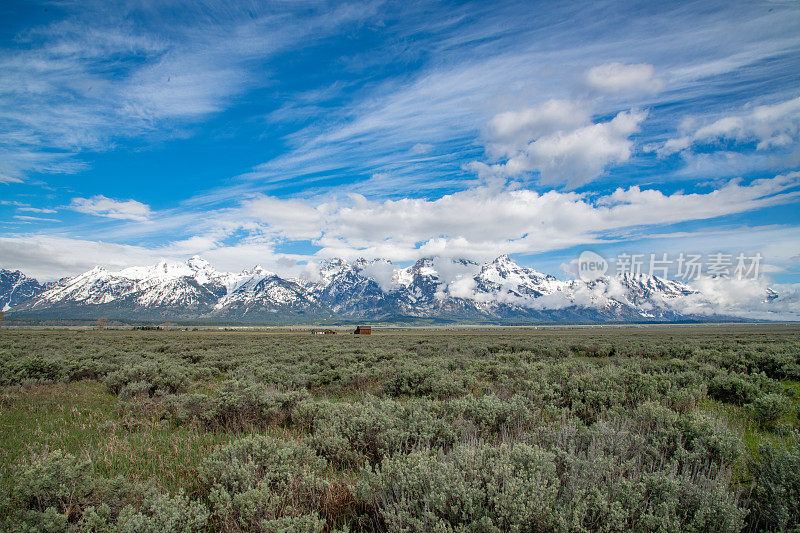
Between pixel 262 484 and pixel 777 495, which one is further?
pixel 262 484

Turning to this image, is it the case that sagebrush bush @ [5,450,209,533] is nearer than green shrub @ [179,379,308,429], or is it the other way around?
sagebrush bush @ [5,450,209,533]

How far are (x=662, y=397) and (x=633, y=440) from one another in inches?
192

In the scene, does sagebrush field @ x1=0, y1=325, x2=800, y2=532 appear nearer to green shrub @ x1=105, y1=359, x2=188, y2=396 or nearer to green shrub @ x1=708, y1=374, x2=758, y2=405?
green shrub @ x1=708, y1=374, x2=758, y2=405

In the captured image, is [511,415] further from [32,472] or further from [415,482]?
[32,472]

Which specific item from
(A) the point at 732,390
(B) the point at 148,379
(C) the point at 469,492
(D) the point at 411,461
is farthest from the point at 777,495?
(B) the point at 148,379

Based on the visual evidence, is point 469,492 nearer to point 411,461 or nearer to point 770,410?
point 411,461

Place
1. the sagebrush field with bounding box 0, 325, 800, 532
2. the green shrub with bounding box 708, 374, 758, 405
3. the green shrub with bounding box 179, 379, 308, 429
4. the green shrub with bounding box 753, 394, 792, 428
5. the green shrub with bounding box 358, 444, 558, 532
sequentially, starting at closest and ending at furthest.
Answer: the green shrub with bounding box 358, 444, 558, 532, the sagebrush field with bounding box 0, 325, 800, 532, the green shrub with bounding box 753, 394, 792, 428, the green shrub with bounding box 179, 379, 308, 429, the green shrub with bounding box 708, 374, 758, 405

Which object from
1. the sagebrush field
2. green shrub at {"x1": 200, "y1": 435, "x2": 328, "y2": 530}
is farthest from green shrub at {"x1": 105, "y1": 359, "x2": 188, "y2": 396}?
green shrub at {"x1": 200, "y1": 435, "x2": 328, "y2": 530}

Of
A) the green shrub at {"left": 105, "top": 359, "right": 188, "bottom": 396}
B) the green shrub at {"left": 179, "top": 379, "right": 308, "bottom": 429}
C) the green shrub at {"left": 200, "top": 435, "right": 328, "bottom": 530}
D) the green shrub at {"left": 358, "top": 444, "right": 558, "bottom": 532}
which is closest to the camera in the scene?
the green shrub at {"left": 358, "top": 444, "right": 558, "bottom": 532}

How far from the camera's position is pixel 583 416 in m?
8.35

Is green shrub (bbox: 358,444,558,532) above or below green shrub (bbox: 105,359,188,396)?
above

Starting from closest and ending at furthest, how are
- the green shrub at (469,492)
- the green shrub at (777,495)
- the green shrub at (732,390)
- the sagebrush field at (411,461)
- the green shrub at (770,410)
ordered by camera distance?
the green shrub at (469,492) < the sagebrush field at (411,461) < the green shrub at (777,495) < the green shrub at (770,410) < the green shrub at (732,390)

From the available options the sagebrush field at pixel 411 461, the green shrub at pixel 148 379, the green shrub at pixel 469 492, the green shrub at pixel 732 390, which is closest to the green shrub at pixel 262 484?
the sagebrush field at pixel 411 461

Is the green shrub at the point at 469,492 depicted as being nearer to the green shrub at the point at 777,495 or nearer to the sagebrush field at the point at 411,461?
the sagebrush field at the point at 411,461
